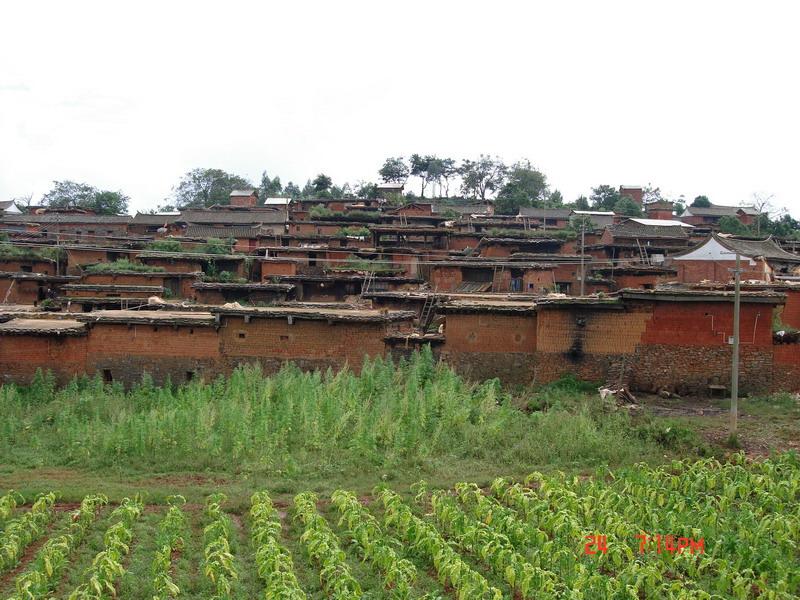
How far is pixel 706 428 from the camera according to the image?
57.9 ft

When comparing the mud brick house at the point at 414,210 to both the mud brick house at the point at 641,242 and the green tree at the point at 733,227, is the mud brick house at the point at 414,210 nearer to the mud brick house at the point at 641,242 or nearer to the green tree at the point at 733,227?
the mud brick house at the point at 641,242

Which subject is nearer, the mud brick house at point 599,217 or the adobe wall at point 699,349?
the adobe wall at point 699,349

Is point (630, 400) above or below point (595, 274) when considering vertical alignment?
below

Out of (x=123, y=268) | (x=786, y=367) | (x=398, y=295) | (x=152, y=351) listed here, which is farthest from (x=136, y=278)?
(x=786, y=367)

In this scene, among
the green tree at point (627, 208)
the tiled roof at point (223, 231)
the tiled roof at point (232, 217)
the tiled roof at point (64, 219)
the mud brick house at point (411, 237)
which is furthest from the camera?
the green tree at point (627, 208)

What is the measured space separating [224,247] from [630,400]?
91.5ft

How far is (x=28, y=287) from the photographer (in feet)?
117

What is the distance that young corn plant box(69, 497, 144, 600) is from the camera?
1006 centimetres

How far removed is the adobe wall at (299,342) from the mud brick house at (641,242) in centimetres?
2334

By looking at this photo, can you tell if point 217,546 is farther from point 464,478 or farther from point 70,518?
point 464,478

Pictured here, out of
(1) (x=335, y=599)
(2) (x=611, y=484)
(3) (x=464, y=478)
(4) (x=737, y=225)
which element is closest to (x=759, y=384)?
(2) (x=611, y=484)

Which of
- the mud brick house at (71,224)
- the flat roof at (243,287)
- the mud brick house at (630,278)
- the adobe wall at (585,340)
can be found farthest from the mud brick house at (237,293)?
the mud brick house at (71,224)

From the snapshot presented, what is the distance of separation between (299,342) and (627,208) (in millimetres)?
46364

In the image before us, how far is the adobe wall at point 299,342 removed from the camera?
2273 cm
